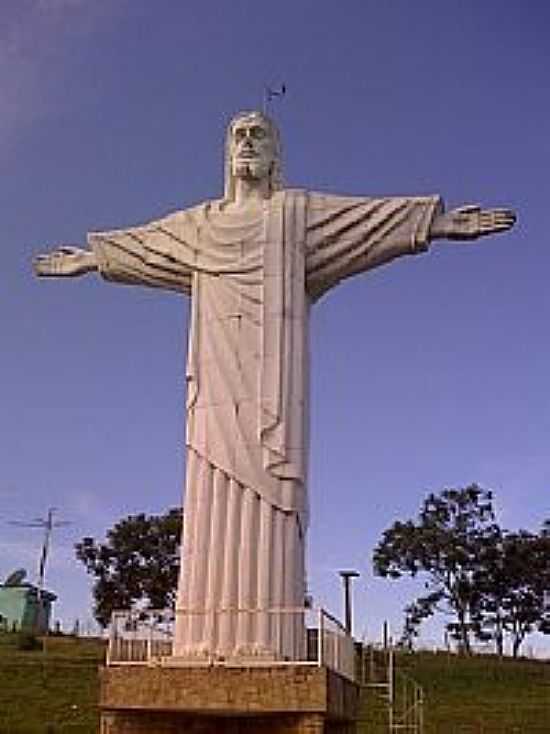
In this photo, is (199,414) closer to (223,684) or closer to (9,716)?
(223,684)

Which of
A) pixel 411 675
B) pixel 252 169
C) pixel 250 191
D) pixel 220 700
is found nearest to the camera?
pixel 220 700

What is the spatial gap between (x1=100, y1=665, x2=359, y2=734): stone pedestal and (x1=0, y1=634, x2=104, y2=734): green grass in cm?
2128

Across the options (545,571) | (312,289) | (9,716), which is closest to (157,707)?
(312,289)

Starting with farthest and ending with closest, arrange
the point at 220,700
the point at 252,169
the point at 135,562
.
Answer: the point at 135,562
the point at 252,169
the point at 220,700

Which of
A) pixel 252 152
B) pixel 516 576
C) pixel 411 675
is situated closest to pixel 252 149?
pixel 252 152

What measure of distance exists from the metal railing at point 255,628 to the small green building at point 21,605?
188ft

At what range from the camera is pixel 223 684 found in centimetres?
1449

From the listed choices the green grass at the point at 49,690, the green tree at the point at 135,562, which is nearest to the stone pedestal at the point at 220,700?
the green grass at the point at 49,690

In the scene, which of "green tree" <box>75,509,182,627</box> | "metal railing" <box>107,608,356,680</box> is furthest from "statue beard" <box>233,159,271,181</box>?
"green tree" <box>75,509,182,627</box>

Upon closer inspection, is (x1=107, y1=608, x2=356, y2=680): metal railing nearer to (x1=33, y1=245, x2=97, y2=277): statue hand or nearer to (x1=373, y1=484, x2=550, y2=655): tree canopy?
(x1=33, y1=245, x2=97, y2=277): statue hand

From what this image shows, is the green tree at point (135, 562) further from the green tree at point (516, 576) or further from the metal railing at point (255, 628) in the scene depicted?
the metal railing at point (255, 628)

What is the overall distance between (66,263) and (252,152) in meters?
3.77

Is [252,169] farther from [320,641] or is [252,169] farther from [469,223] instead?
[320,641]

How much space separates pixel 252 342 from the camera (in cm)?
1711
